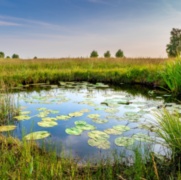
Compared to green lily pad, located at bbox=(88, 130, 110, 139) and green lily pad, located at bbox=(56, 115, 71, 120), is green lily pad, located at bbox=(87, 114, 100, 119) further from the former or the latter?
green lily pad, located at bbox=(88, 130, 110, 139)

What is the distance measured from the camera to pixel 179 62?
274 inches

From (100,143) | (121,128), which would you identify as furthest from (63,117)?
(100,143)

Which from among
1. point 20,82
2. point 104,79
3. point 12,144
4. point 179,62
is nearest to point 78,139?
point 12,144

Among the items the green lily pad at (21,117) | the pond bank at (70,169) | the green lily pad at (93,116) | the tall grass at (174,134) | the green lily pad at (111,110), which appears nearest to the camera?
the pond bank at (70,169)

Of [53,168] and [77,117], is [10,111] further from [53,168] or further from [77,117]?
[53,168]

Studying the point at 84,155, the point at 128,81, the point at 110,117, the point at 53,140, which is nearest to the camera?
the point at 84,155

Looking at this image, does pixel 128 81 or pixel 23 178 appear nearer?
pixel 23 178

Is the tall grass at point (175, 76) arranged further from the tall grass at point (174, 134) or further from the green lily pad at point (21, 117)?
the green lily pad at point (21, 117)

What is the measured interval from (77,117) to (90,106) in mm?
1076

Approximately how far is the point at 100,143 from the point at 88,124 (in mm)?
883

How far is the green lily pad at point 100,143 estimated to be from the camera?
3422mm

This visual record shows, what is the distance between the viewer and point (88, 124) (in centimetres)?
438

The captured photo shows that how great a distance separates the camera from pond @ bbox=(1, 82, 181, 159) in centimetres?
349

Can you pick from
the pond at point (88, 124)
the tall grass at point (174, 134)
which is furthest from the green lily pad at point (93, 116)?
the tall grass at point (174, 134)
